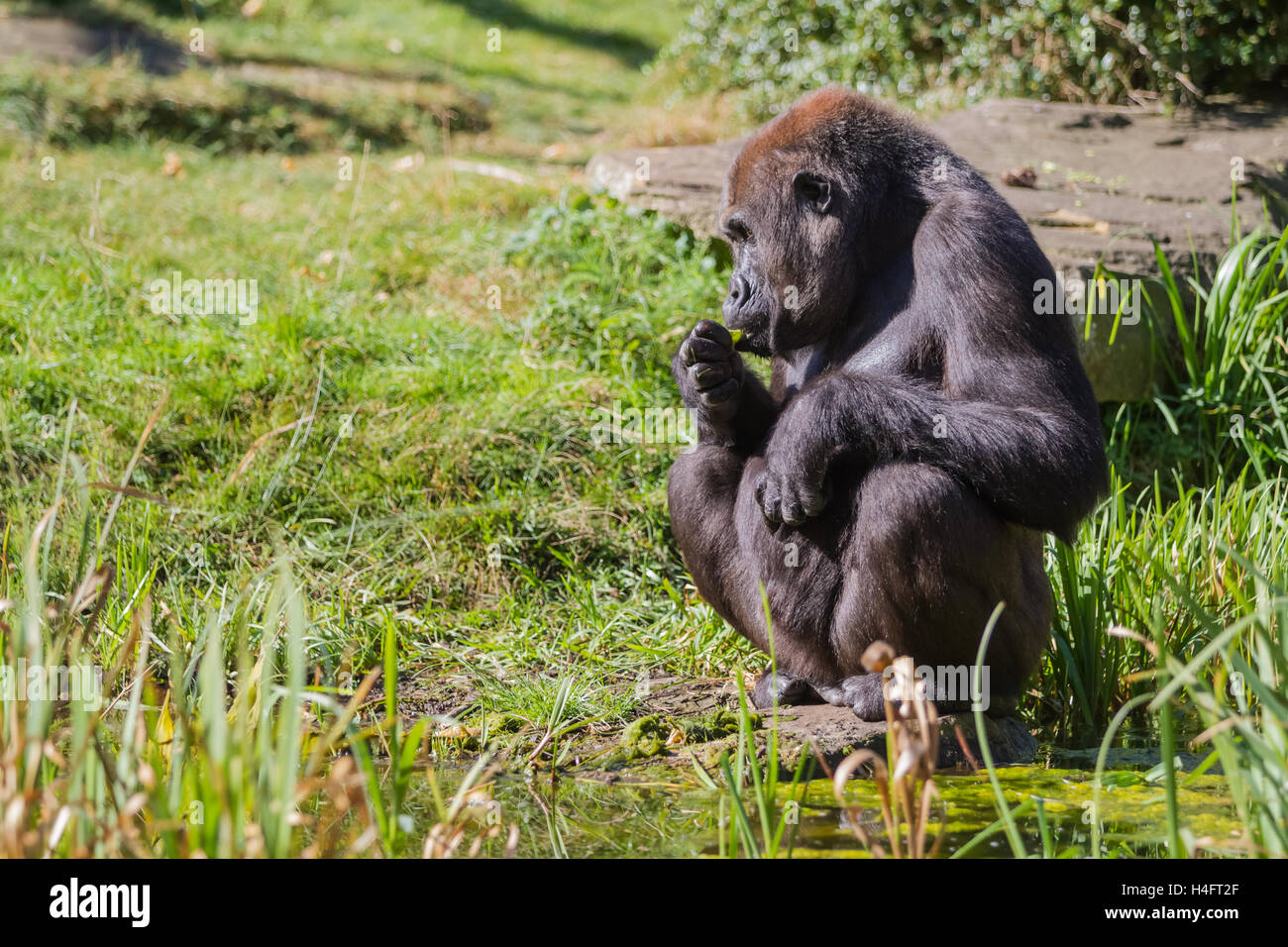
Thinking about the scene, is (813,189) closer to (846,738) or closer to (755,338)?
(755,338)

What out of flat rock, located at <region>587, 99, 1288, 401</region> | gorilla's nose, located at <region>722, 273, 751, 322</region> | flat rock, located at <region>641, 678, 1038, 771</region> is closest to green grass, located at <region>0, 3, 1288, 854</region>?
flat rock, located at <region>587, 99, 1288, 401</region>

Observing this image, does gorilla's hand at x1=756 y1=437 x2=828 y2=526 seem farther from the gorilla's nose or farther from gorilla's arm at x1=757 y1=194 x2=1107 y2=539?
the gorilla's nose

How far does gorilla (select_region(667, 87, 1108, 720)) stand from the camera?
373 cm

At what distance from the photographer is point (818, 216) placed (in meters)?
4.23

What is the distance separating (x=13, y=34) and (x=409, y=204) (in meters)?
6.80

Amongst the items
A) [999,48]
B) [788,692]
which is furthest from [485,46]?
[788,692]

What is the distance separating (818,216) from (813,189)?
3.9 inches

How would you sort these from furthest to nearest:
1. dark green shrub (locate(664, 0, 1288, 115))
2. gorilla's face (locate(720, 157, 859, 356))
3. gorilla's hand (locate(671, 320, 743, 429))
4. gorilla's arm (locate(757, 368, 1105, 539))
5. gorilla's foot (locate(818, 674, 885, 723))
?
dark green shrub (locate(664, 0, 1288, 115)) < gorilla's face (locate(720, 157, 859, 356)) < gorilla's hand (locate(671, 320, 743, 429)) < gorilla's foot (locate(818, 674, 885, 723)) < gorilla's arm (locate(757, 368, 1105, 539))

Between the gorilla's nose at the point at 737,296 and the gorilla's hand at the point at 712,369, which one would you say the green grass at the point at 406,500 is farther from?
the gorilla's nose at the point at 737,296

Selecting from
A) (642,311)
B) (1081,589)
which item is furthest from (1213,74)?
(1081,589)

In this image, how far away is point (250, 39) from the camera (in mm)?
15344

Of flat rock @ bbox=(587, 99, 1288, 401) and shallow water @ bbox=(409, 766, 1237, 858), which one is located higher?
flat rock @ bbox=(587, 99, 1288, 401)

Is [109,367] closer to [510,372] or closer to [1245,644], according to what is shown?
[510,372]

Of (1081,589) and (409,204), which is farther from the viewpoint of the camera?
(409,204)
